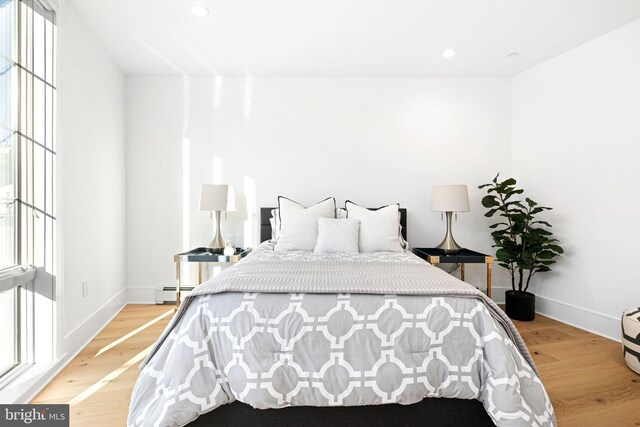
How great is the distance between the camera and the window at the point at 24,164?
1.88 metres

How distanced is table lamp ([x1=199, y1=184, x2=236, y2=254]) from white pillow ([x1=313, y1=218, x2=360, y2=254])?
1.06 meters

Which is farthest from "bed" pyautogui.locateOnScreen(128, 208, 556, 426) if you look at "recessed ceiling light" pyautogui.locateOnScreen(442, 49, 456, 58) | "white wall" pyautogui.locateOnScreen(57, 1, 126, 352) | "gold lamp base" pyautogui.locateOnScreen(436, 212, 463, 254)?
"recessed ceiling light" pyautogui.locateOnScreen(442, 49, 456, 58)

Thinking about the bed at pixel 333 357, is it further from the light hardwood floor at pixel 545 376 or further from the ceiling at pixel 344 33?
the ceiling at pixel 344 33

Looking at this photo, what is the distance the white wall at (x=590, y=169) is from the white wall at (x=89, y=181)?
4215 millimetres

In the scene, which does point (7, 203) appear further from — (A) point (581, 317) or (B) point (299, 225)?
(A) point (581, 317)

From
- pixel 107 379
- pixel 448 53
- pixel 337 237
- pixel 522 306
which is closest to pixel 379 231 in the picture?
pixel 337 237

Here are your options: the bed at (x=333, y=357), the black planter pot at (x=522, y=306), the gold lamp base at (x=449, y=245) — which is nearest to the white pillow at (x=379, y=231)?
the gold lamp base at (x=449, y=245)

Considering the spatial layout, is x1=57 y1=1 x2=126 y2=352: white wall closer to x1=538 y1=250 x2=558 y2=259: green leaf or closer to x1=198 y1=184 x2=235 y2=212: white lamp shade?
x1=198 y1=184 x2=235 y2=212: white lamp shade

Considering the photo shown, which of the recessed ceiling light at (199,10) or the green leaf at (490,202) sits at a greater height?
the recessed ceiling light at (199,10)

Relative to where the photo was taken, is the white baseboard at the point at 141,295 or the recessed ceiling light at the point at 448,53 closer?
the recessed ceiling light at the point at 448,53

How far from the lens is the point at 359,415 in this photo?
1.39 m

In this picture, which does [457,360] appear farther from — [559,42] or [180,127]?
[180,127]

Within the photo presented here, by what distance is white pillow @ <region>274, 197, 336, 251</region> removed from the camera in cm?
274

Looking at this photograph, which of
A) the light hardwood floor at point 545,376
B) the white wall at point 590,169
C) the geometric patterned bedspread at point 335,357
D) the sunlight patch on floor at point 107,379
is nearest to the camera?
the geometric patterned bedspread at point 335,357
